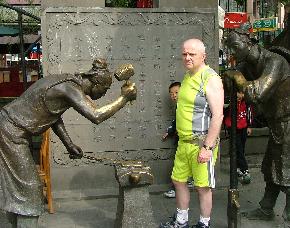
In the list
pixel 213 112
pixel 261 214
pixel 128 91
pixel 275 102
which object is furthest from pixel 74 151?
pixel 261 214

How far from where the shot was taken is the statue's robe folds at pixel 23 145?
12.9 feet

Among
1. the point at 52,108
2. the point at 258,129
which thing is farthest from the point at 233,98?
the point at 258,129

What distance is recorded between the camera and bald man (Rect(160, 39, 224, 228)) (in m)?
4.53

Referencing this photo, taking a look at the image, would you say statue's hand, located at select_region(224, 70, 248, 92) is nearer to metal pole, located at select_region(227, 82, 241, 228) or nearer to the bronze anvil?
metal pole, located at select_region(227, 82, 241, 228)

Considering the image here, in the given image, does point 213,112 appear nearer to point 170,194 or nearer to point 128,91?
point 128,91

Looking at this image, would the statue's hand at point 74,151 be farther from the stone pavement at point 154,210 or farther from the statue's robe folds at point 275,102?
the statue's robe folds at point 275,102

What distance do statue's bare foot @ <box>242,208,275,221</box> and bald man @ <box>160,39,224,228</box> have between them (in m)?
0.83

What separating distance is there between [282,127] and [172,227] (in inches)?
59.2

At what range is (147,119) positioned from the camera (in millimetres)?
6754

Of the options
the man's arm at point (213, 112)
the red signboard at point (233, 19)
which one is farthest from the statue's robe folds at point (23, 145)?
the red signboard at point (233, 19)

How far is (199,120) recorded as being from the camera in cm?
466

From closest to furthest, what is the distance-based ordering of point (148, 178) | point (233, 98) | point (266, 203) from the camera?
point (148, 178)
point (233, 98)
point (266, 203)

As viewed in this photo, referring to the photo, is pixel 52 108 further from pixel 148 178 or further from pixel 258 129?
pixel 258 129

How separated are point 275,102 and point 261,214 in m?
1.31
